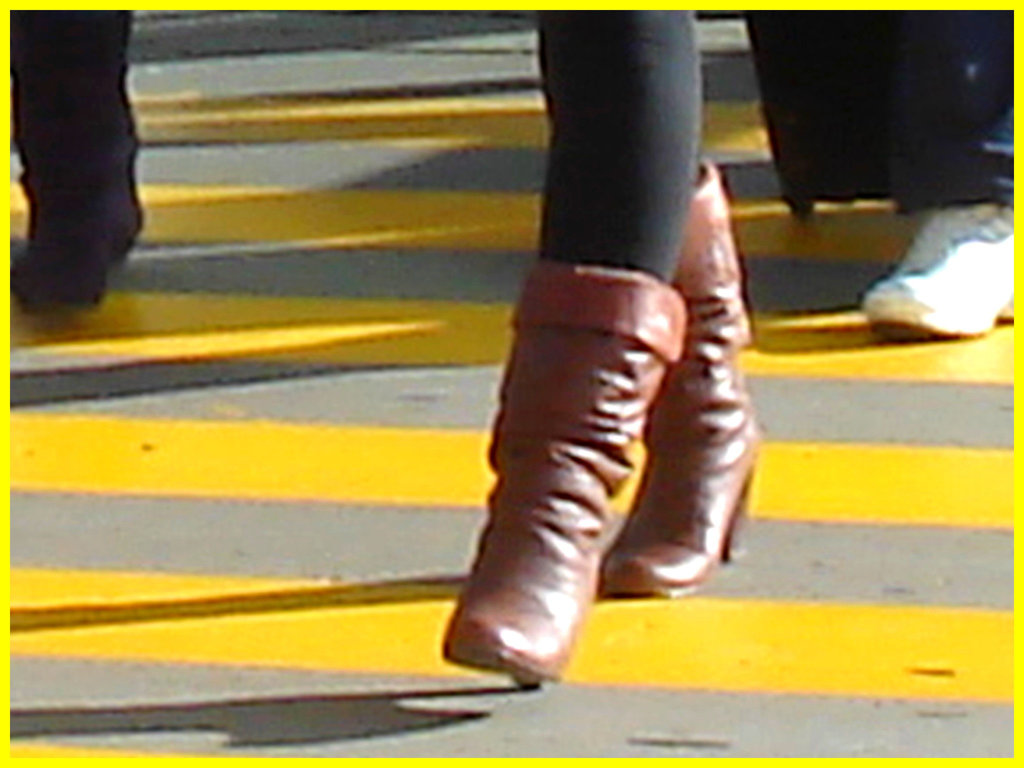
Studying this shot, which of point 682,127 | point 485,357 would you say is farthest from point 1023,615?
point 485,357

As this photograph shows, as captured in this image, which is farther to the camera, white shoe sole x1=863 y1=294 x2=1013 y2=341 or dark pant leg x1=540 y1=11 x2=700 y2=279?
white shoe sole x1=863 y1=294 x2=1013 y2=341

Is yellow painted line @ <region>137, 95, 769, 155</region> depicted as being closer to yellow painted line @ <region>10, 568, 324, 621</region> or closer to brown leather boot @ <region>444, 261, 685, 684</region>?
yellow painted line @ <region>10, 568, 324, 621</region>

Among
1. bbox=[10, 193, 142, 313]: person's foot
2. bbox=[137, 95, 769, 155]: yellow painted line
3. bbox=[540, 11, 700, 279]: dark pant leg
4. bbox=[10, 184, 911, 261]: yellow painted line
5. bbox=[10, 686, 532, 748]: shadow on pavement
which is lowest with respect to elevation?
bbox=[137, 95, 769, 155]: yellow painted line

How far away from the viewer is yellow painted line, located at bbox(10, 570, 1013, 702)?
3006 millimetres

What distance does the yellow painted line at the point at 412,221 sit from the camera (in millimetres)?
4270

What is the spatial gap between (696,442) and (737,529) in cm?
16

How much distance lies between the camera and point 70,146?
4016mm

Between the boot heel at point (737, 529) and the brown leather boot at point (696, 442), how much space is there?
3cm

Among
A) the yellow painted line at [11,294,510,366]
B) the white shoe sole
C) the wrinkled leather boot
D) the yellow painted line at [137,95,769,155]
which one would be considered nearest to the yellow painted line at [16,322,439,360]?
the yellow painted line at [11,294,510,366]

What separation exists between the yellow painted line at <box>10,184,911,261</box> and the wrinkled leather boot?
33 cm

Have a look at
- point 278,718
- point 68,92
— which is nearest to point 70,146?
point 68,92

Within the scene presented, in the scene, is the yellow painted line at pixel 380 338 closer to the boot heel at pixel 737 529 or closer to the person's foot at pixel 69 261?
the person's foot at pixel 69 261

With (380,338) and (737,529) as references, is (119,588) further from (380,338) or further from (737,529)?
(380,338)

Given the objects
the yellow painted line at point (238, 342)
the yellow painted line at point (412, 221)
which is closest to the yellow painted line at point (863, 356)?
the yellow painted line at point (412, 221)
